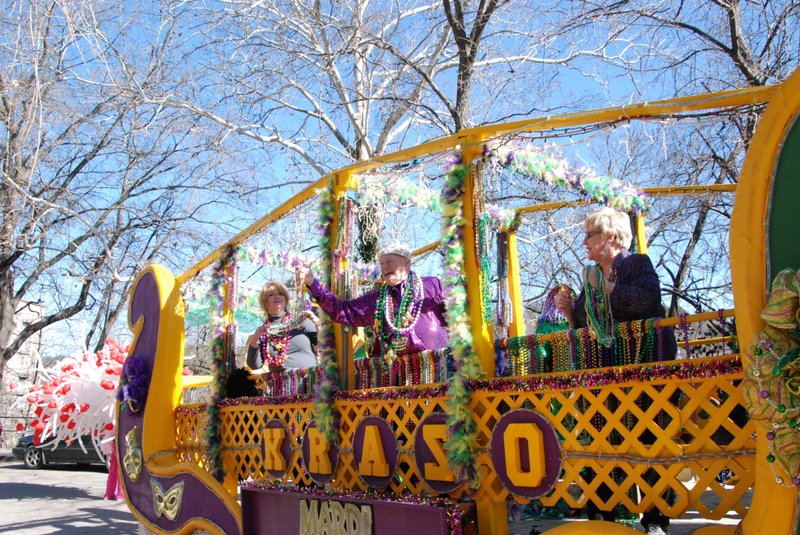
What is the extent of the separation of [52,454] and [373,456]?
54.9ft

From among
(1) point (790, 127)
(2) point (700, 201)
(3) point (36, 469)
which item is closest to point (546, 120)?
(1) point (790, 127)

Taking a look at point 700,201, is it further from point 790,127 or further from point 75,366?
point 75,366

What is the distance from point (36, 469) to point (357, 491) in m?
17.0

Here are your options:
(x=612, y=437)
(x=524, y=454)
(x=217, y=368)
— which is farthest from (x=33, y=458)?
(x=612, y=437)

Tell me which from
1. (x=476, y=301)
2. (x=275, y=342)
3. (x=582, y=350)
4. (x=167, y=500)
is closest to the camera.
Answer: (x=582, y=350)

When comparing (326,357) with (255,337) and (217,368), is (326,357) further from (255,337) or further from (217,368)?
(217,368)

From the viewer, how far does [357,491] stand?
4555mm

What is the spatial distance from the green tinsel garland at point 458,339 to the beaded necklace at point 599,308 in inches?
27.1

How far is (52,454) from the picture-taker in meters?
18.0

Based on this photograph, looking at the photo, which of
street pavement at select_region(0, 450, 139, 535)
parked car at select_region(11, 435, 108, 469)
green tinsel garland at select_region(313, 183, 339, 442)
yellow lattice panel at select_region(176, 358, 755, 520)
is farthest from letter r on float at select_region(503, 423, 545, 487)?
parked car at select_region(11, 435, 108, 469)

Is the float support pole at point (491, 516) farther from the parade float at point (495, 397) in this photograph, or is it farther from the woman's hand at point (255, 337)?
the woman's hand at point (255, 337)

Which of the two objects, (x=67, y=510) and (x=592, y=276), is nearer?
(x=592, y=276)

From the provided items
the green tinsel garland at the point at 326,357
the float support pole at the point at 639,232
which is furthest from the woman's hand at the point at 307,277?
the float support pole at the point at 639,232

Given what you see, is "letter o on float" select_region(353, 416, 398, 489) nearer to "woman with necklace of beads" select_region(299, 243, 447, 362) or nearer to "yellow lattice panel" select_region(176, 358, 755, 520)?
"yellow lattice panel" select_region(176, 358, 755, 520)
